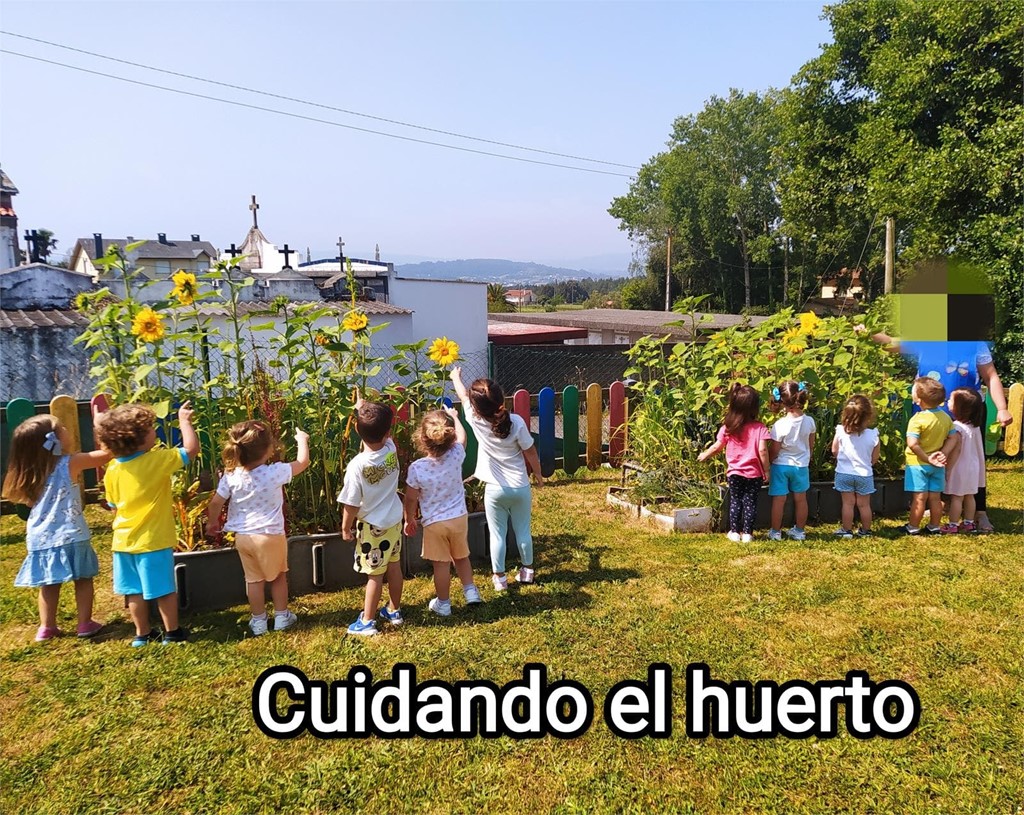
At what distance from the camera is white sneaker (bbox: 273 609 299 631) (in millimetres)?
3672

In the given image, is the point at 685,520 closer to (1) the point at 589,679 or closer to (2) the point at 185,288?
(1) the point at 589,679

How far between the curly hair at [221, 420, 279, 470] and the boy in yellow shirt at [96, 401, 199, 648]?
10.9 inches

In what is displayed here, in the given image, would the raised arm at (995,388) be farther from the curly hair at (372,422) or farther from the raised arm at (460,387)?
the curly hair at (372,422)

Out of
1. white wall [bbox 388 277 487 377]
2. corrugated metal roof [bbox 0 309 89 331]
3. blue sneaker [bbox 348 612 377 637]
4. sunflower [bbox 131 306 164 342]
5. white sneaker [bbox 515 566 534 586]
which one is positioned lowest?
blue sneaker [bbox 348 612 377 637]

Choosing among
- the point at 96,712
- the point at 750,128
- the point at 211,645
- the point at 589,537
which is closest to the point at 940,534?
the point at 589,537

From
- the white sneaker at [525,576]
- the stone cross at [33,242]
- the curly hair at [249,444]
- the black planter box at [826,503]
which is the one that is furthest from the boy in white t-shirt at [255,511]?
the stone cross at [33,242]

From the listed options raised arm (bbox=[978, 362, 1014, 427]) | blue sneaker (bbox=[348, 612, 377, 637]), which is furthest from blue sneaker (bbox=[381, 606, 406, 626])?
raised arm (bbox=[978, 362, 1014, 427])

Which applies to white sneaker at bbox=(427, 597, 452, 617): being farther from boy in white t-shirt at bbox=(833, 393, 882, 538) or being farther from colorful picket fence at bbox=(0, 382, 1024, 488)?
boy in white t-shirt at bbox=(833, 393, 882, 538)

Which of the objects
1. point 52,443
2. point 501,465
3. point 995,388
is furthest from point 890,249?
point 52,443

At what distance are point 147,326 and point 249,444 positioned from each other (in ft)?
3.00

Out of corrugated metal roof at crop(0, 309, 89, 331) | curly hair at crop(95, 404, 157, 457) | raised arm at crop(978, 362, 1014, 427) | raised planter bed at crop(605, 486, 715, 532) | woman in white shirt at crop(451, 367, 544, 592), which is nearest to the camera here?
curly hair at crop(95, 404, 157, 457)

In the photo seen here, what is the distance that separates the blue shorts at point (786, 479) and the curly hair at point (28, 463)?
4.54m

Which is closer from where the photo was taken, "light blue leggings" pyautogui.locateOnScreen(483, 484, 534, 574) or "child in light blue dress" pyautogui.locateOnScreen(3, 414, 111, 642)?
"child in light blue dress" pyautogui.locateOnScreen(3, 414, 111, 642)

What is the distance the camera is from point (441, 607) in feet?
12.6
